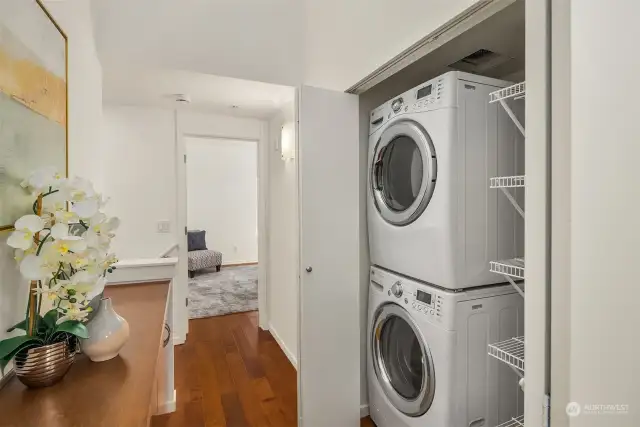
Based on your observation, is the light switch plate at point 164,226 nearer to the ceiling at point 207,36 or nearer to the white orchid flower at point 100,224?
the ceiling at point 207,36

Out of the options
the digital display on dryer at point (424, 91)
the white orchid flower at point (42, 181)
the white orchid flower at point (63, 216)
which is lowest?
the white orchid flower at point (63, 216)

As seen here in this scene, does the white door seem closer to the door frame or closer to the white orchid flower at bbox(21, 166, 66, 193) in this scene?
the white orchid flower at bbox(21, 166, 66, 193)

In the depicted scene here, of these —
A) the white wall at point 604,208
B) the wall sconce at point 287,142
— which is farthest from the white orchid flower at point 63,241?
the wall sconce at point 287,142

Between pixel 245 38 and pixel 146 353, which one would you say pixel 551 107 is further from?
pixel 245 38

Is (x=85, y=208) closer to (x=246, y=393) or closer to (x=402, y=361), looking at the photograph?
(x=402, y=361)

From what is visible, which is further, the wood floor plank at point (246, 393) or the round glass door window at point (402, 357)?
the wood floor plank at point (246, 393)

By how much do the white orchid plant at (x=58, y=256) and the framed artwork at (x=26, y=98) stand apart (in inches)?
2.0

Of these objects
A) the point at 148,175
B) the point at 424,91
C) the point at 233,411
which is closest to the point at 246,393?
the point at 233,411

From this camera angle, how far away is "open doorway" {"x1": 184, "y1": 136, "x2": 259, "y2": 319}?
18.5ft

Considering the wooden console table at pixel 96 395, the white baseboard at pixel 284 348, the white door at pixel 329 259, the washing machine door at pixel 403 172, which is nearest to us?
the wooden console table at pixel 96 395

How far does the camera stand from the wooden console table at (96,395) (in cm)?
61

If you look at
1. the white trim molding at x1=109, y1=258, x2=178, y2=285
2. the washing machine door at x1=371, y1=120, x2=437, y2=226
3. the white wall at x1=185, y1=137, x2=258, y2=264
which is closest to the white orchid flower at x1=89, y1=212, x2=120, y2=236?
the white trim molding at x1=109, y1=258, x2=178, y2=285

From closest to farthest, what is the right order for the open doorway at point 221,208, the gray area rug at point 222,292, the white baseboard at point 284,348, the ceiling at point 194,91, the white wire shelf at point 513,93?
1. the white wire shelf at point 513,93
2. the ceiling at point 194,91
3. the white baseboard at point 284,348
4. the gray area rug at point 222,292
5. the open doorway at point 221,208

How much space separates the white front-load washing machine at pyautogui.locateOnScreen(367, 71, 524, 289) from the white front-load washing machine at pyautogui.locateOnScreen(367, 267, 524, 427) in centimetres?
9
